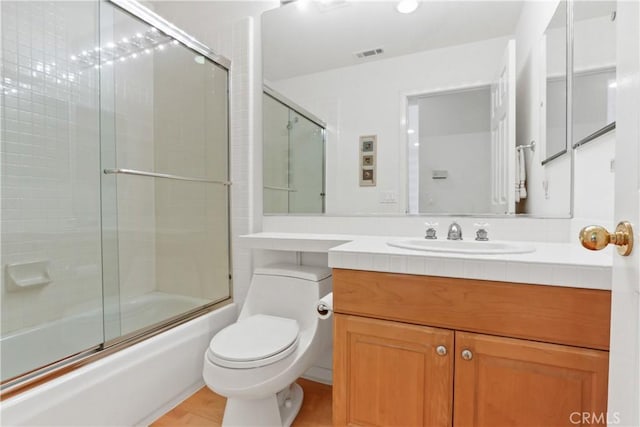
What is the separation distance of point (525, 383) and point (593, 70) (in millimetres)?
1007

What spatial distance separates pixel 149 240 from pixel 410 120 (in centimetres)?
180

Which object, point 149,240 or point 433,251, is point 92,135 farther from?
point 433,251

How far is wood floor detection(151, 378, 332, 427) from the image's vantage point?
1.46 metres

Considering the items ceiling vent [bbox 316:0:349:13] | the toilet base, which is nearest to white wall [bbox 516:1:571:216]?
ceiling vent [bbox 316:0:349:13]

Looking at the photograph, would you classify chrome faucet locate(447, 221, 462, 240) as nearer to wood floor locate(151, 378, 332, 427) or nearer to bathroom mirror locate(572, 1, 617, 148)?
bathroom mirror locate(572, 1, 617, 148)

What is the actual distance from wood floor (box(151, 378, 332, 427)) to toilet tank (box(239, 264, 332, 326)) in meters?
0.42

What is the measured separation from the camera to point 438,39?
1562mm

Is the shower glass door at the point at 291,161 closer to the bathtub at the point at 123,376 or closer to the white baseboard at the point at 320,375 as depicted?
the bathtub at the point at 123,376

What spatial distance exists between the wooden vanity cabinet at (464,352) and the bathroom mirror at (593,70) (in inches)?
22.0

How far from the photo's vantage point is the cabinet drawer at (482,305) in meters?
0.83

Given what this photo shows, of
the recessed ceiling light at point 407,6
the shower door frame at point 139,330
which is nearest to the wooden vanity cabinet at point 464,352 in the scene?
the shower door frame at point 139,330

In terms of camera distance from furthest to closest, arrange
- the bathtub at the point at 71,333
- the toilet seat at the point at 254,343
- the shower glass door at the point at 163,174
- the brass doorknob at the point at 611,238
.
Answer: the shower glass door at the point at 163,174 → the bathtub at the point at 71,333 → the toilet seat at the point at 254,343 → the brass doorknob at the point at 611,238

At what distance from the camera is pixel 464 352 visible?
0.94 metres

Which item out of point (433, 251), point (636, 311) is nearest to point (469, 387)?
point (433, 251)
